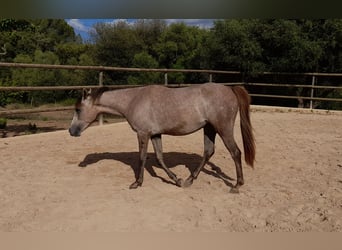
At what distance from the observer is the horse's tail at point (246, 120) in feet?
12.2

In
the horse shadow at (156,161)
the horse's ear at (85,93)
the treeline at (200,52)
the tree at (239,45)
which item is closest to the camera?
the horse's ear at (85,93)

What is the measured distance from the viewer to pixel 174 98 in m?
3.72

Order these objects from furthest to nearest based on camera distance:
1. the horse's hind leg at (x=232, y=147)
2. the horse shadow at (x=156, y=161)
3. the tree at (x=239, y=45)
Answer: the tree at (x=239, y=45) < the horse shadow at (x=156, y=161) < the horse's hind leg at (x=232, y=147)

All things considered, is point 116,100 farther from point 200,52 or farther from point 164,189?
point 200,52

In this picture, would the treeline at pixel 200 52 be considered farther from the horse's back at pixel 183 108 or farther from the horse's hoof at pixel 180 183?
the horse's hoof at pixel 180 183

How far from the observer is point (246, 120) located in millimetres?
3754

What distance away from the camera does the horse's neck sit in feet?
12.8

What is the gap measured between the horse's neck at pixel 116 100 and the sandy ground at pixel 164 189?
0.80 m

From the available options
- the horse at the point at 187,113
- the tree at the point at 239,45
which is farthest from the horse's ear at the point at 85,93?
the tree at the point at 239,45

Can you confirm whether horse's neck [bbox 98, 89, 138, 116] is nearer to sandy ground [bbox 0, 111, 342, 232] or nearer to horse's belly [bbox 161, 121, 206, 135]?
horse's belly [bbox 161, 121, 206, 135]
